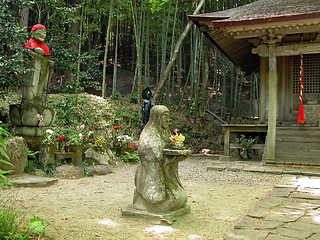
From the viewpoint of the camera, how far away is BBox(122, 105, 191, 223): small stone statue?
364 centimetres

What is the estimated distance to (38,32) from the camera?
271 inches

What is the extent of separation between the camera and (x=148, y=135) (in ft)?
12.4

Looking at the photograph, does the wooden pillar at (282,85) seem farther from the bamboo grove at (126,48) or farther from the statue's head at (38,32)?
the statue's head at (38,32)

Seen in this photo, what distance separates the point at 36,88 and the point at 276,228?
5624mm

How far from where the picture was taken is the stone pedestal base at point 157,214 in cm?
354

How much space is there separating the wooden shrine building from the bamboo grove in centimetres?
326

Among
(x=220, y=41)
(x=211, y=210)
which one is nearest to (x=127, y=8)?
(x=220, y=41)

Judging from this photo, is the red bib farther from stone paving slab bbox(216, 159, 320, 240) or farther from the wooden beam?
stone paving slab bbox(216, 159, 320, 240)

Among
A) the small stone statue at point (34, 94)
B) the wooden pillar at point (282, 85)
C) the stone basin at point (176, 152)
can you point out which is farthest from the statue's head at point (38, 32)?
the wooden pillar at point (282, 85)

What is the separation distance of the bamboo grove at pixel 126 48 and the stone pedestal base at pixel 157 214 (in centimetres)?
309

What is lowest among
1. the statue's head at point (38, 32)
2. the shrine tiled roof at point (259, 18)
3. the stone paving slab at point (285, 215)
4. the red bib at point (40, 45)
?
the stone paving slab at point (285, 215)

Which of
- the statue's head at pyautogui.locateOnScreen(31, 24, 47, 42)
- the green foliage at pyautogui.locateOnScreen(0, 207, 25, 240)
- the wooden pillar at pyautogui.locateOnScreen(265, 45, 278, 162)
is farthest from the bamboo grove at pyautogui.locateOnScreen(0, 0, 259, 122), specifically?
the wooden pillar at pyautogui.locateOnScreen(265, 45, 278, 162)

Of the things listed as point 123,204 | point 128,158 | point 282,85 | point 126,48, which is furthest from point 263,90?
point 126,48

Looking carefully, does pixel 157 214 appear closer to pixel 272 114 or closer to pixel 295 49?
pixel 272 114
